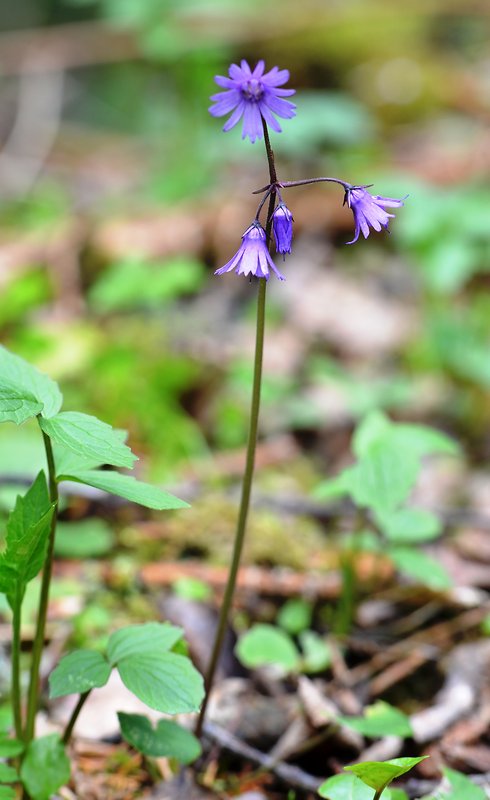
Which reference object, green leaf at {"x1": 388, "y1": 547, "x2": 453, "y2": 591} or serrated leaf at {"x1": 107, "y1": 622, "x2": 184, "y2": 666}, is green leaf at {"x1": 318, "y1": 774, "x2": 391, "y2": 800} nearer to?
serrated leaf at {"x1": 107, "y1": 622, "x2": 184, "y2": 666}

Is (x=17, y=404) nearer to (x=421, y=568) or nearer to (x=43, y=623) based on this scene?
(x=43, y=623)

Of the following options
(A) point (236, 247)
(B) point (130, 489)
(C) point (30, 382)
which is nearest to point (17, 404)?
(C) point (30, 382)

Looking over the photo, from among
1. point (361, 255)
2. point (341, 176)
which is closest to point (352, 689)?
point (361, 255)

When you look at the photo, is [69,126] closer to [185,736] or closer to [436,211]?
[436,211]

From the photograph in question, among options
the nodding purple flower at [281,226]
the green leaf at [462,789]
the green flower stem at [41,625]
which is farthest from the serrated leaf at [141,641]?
the nodding purple flower at [281,226]

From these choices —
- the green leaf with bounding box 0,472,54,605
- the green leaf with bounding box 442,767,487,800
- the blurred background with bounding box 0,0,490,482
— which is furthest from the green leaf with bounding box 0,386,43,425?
the blurred background with bounding box 0,0,490,482
